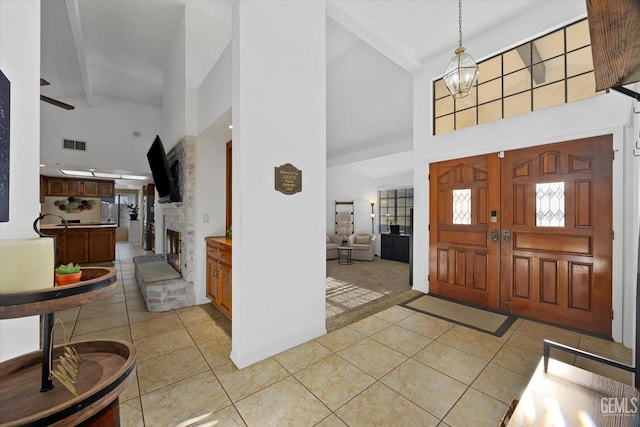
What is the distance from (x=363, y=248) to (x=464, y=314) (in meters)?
4.14

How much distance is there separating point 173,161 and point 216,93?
183 centimetres

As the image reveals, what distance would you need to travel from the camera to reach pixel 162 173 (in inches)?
148

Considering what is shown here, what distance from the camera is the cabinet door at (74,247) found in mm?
6012

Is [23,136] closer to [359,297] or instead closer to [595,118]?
[359,297]

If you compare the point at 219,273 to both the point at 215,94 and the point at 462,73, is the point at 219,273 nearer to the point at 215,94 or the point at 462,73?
the point at 215,94

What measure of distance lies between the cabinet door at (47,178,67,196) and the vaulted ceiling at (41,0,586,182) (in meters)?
2.69

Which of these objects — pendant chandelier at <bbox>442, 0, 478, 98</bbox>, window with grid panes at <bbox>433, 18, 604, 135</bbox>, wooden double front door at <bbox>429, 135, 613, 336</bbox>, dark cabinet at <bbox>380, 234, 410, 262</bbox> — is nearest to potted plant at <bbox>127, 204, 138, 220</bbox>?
dark cabinet at <bbox>380, 234, 410, 262</bbox>

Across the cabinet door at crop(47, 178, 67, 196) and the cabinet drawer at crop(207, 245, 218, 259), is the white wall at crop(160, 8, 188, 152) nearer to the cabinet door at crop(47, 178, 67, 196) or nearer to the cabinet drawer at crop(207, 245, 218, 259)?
the cabinet drawer at crop(207, 245, 218, 259)

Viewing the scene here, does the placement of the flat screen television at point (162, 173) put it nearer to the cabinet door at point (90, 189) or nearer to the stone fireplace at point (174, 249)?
the stone fireplace at point (174, 249)

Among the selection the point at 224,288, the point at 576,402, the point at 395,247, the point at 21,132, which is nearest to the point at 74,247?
the point at 224,288

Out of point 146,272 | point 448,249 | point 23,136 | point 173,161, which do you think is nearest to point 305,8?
point 23,136

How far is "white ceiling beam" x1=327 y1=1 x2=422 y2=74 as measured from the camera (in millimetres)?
3008

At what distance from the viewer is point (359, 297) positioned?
404 centimetres

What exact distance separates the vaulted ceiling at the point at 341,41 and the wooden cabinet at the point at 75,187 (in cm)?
270
